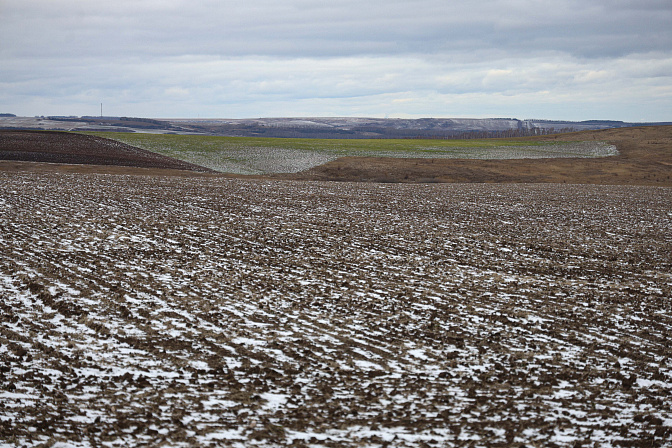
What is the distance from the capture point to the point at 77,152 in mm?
65188

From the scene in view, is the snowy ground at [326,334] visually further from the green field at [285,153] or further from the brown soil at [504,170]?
the green field at [285,153]

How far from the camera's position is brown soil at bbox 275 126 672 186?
59156mm

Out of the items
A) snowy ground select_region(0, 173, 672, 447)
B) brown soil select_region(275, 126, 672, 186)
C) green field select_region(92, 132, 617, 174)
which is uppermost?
green field select_region(92, 132, 617, 174)

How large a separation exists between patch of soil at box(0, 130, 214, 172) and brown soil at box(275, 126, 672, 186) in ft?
50.6

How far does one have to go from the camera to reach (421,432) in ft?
29.5

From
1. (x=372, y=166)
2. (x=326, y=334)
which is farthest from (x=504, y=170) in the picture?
(x=326, y=334)

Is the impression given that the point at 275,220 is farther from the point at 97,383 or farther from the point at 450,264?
the point at 97,383

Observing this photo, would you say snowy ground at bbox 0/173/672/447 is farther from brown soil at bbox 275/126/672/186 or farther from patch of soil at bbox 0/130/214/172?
patch of soil at bbox 0/130/214/172

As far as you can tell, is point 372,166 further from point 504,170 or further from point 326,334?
point 326,334

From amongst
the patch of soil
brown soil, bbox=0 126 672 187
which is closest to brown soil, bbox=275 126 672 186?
brown soil, bbox=0 126 672 187

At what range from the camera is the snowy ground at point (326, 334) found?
9195mm

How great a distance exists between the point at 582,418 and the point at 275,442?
16.5ft

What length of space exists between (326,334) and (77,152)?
60.6 metres

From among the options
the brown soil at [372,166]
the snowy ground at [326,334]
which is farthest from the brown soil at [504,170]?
the snowy ground at [326,334]
